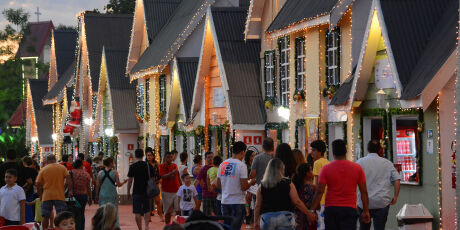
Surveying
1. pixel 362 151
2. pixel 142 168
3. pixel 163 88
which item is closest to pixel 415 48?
pixel 362 151

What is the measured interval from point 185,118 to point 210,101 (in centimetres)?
229

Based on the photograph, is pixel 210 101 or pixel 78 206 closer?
pixel 78 206

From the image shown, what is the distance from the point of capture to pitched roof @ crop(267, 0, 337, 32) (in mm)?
25408

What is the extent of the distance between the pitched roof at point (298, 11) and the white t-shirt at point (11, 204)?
921 cm

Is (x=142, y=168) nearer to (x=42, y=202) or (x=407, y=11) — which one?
(x=42, y=202)

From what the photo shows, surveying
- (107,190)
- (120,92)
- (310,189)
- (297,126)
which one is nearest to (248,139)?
(297,126)

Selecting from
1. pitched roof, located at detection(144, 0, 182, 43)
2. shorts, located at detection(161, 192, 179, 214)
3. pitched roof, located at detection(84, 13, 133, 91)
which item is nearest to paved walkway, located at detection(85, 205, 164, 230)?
shorts, located at detection(161, 192, 179, 214)

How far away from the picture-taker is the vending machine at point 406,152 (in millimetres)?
22312

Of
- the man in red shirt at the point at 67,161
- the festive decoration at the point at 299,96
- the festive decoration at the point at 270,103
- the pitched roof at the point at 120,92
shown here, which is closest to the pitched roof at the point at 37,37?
the pitched roof at the point at 120,92

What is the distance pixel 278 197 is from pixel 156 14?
3079 centimetres

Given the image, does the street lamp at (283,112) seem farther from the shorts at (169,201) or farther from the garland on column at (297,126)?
the shorts at (169,201)

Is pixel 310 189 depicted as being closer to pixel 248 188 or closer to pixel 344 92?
pixel 248 188

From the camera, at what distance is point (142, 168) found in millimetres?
24141

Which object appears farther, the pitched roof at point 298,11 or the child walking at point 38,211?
the pitched roof at point 298,11
